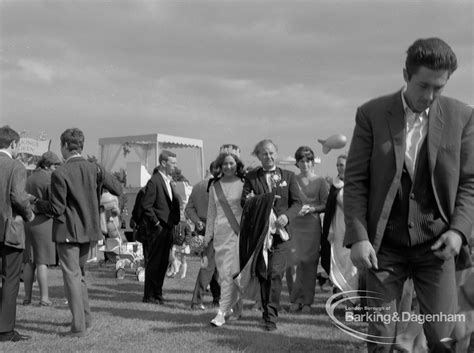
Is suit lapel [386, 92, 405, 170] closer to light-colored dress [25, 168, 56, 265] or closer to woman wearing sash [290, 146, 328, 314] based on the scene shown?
woman wearing sash [290, 146, 328, 314]

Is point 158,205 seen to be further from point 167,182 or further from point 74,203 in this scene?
point 74,203

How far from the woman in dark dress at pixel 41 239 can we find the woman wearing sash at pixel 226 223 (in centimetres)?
252

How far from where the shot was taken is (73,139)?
6.09m

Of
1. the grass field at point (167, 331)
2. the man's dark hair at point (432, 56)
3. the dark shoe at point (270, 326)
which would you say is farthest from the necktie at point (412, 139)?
the dark shoe at point (270, 326)

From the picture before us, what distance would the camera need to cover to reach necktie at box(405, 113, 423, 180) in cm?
279

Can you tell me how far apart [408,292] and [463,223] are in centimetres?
151

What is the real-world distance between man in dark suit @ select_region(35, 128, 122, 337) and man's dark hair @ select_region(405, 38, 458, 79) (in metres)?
4.14

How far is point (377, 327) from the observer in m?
2.75

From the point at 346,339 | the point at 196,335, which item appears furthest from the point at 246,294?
the point at 346,339

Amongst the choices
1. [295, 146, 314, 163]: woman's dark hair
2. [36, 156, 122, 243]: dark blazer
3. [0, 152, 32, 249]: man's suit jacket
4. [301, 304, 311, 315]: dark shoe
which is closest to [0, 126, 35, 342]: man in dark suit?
[0, 152, 32, 249]: man's suit jacket

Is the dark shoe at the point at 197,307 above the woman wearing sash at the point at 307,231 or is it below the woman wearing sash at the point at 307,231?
below

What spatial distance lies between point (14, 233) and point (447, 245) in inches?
171

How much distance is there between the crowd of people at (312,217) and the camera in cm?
274

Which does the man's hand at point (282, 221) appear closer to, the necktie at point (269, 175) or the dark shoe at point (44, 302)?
the necktie at point (269, 175)
